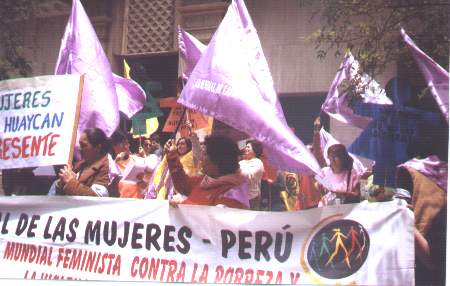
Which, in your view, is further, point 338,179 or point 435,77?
point 338,179

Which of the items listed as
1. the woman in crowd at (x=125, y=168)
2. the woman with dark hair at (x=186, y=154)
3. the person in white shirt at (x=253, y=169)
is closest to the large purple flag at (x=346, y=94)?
the person in white shirt at (x=253, y=169)

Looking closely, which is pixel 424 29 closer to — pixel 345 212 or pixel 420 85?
pixel 420 85

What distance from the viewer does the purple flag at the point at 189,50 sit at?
523 centimetres

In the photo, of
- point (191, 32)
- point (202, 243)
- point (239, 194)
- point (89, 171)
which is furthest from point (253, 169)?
point (191, 32)

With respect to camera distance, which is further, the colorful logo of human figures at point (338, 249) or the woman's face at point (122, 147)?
the woman's face at point (122, 147)

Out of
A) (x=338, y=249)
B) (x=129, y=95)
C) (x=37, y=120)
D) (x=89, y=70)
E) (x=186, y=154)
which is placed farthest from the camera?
(x=129, y=95)

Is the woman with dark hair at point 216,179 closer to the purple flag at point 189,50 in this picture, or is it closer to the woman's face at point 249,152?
the woman's face at point 249,152

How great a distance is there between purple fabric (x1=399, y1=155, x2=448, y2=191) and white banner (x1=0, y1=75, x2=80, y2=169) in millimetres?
2569

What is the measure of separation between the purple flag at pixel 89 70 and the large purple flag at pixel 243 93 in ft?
2.98

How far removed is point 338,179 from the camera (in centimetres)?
476

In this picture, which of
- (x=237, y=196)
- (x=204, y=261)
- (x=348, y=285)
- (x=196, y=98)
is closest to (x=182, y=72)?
(x=196, y=98)

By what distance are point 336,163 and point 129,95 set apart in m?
2.26

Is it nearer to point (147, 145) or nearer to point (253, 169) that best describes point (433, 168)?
point (253, 169)

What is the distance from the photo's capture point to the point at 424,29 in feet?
15.3
